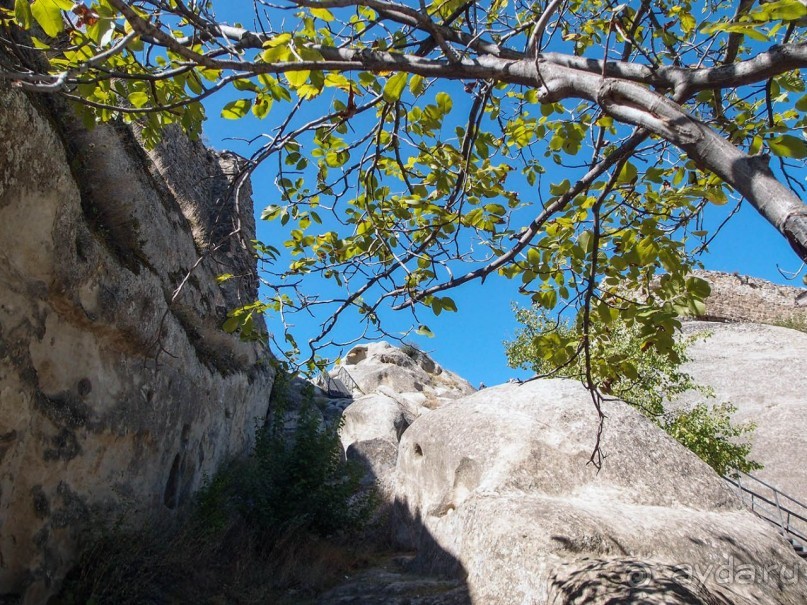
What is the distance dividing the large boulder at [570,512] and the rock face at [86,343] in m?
3.25

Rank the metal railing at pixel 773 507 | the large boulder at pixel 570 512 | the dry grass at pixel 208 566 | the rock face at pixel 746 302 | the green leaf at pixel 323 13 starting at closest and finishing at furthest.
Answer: the green leaf at pixel 323 13
the large boulder at pixel 570 512
the dry grass at pixel 208 566
the metal railing at pixel 773 507
the rock face at pixel 746 302

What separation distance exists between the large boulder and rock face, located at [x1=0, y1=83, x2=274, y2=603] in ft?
10.7

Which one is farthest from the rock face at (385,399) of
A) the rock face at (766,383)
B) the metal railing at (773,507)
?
the rock face at (766,383)

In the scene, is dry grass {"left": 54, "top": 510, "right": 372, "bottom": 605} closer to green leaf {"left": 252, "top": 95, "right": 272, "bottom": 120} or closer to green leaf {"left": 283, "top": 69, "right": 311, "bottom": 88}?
green leaf {"left": 252, "top": 95, "right": 272, "bottom": 120}

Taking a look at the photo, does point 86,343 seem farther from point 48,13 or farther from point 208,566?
point 48,13

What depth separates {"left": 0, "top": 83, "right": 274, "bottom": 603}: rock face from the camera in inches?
169

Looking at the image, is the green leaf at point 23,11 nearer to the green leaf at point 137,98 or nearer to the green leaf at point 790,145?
the green leaf at point 137,98

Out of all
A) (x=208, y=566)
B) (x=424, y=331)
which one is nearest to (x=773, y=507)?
(x=208, y=566)

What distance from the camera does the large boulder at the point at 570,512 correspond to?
4.75 m

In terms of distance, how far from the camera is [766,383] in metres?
18.8

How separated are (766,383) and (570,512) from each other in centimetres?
1666

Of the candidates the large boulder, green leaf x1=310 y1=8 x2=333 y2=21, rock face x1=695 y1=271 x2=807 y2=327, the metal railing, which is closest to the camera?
green leaf x1=310 y1=8 x2=333 y2=21

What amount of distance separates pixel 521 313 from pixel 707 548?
46.2 ft

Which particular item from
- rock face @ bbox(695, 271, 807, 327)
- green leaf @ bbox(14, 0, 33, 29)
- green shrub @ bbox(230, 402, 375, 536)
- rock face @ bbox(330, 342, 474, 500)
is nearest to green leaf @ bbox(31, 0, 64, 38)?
green leaf @ bbox(14, 0, 33, 29)
